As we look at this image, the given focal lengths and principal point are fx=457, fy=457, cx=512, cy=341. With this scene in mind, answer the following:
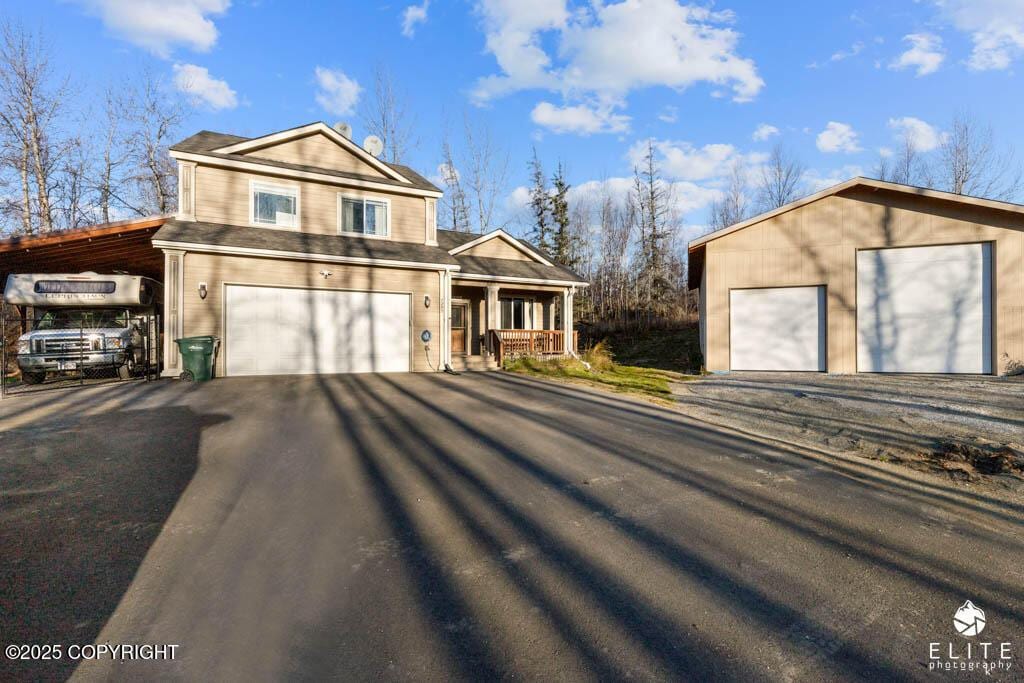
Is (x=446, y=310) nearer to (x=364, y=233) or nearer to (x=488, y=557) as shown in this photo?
(x=364, y=233)

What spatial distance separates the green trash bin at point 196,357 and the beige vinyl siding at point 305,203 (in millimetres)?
3656

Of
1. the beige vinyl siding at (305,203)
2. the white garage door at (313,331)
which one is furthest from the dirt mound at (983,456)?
the beige vinyl siding at (305,203)

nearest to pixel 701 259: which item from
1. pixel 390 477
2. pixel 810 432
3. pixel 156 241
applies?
pixel 810 432

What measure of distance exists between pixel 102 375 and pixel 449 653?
44.9ft

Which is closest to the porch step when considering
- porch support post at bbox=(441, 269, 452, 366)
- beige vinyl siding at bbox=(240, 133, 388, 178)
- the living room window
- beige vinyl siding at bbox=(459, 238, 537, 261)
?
porch support post at bbox=(441, 269, 452, 366)

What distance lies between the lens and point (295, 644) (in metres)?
2.28

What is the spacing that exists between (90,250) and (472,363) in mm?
10686

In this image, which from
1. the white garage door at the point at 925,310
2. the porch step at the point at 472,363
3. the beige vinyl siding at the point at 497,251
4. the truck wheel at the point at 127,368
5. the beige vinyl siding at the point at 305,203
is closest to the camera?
the truck wheel at the point at 127,368

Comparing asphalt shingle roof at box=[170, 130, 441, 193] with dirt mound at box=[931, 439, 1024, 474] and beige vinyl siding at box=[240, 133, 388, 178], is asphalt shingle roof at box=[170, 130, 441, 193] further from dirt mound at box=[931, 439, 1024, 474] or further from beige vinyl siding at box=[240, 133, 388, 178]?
dirt mound at box=[931, 439, 1024, 474]

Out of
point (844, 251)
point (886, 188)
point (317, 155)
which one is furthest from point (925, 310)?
point (317, 155)

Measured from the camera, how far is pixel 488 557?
3094 millimetres

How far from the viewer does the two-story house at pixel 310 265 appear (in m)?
11.0

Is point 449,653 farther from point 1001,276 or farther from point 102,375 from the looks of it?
point 1001,276

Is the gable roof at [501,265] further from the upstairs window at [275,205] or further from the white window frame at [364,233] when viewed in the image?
the upstairs window at [275,205]
